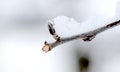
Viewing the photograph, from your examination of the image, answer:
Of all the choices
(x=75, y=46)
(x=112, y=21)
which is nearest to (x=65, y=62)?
(x=75, y=46)

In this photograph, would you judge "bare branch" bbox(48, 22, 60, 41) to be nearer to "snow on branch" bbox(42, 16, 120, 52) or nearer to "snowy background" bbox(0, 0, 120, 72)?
"snow on branch" bbox(42, 16, 120, 52)

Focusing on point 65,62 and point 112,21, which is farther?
point 65,62

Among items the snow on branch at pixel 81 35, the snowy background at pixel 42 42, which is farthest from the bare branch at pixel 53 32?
the snowy background at pixel 42 42

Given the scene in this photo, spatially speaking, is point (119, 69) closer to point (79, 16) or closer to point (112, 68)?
point (112, 68)

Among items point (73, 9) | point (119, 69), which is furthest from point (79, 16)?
point (119, 69)

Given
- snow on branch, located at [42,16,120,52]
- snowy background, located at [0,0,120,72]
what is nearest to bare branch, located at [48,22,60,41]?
snow on branch, located at [42,16,120,52]

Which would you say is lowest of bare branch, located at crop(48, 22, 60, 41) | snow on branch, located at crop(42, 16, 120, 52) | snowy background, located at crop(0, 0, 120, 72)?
snowy background, located at crop(0, 0, 120, 72)

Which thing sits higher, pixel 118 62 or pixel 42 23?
pixel 42 23

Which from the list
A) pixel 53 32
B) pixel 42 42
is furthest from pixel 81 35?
pixel 42 42

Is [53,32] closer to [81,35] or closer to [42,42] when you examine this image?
[81,35]
